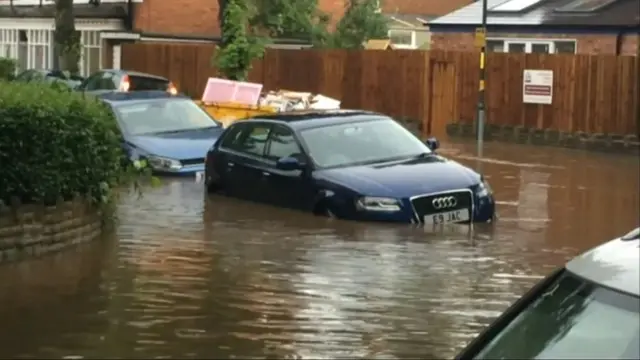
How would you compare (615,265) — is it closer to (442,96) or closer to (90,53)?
(442,96)

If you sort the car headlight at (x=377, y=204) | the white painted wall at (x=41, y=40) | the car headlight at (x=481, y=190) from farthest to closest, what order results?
the white painted wall at (x=41, y=40) → the car headlight at (x=481, y=190) → the car headlight at (x=377, y=204)

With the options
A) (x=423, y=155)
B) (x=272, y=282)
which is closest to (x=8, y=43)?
(x=423, y=155)

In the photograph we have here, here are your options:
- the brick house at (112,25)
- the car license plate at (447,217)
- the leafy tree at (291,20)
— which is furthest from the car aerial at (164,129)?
the brick house at (112,25)

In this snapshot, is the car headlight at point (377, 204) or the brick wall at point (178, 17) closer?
the car headlight at point (377, 204)

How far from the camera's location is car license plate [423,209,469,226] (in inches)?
572

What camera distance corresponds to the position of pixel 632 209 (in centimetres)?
1761

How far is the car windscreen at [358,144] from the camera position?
614 inches

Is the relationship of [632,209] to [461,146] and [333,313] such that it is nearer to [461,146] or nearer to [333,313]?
[333,313]

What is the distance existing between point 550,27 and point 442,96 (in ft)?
11.3

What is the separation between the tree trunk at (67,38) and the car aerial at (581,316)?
112 ft

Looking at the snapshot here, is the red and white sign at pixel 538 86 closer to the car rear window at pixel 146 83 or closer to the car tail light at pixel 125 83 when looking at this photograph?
the car rear window at pixel 146 83

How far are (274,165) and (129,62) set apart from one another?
28.2 metres

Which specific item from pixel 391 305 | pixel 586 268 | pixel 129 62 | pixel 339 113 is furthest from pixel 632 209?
pixel 129 62

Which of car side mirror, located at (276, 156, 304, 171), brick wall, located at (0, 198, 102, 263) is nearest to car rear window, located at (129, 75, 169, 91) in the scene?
car side mirror, located at (276, 156, 304, 171)
